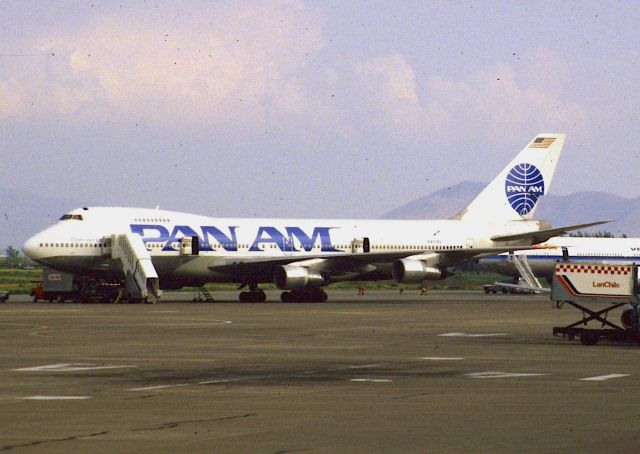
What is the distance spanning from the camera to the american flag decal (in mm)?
77500

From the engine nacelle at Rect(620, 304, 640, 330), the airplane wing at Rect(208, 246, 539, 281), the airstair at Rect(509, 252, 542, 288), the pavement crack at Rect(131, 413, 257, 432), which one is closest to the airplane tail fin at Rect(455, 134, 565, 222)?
the airplane wing at Rect(208, 246, 539, 281)

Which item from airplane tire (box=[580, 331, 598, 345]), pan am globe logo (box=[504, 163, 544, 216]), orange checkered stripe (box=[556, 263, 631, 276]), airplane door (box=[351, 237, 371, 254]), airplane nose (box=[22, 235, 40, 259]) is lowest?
airplane tire (box=[580, 331, 598, 345])

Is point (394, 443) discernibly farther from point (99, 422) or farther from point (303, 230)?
point (303, 230)

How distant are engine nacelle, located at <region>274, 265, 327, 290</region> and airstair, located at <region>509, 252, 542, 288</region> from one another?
2903cm

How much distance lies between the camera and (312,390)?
1989 centimetres

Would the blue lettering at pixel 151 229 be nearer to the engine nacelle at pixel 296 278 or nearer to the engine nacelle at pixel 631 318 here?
the engine nacelle at pixel 296 278

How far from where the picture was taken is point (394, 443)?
13930mm

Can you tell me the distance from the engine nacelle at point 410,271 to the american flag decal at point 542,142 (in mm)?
14949

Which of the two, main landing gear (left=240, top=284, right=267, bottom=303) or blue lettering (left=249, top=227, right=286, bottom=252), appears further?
main landing gear (left=240, top=284, right=267, bottom=303)

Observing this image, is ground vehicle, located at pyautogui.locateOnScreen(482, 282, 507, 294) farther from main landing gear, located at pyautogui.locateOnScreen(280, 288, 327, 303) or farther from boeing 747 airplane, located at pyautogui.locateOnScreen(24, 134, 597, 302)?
main landing gear, located at pyautogui.locateOnScreen(280, 288, 327, 303)

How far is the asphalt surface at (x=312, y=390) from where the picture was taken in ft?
46.8

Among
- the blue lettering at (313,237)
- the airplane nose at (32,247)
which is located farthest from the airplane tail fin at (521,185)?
the airplane nose at (32,247)

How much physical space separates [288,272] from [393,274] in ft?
19.2

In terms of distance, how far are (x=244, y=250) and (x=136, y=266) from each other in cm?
686
